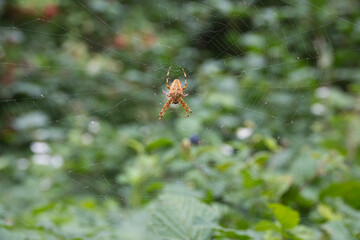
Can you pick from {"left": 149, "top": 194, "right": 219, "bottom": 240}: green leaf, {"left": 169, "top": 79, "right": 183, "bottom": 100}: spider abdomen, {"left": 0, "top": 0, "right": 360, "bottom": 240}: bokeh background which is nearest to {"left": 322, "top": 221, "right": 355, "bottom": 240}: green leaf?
{"left": 0, "top": 0, "right": 360, "bottom": 240}: bokeh background

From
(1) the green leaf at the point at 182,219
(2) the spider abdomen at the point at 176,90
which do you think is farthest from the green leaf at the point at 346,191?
(2) the spider abdomen at the point at 176,90

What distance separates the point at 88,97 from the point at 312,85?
88.6 inches

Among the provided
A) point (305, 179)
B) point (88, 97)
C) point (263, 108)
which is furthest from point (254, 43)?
point (88, 97)

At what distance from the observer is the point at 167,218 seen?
38.3 inches

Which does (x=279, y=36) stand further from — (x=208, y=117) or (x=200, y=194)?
(x=200, y=194)

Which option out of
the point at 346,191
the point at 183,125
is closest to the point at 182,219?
the point at 346,191

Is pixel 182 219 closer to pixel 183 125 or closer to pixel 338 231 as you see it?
pixel 338 231

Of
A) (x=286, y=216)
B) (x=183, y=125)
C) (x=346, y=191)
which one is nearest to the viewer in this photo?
(x=286, y=216)

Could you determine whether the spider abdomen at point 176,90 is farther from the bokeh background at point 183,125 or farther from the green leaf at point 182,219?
the green leaf at point 182,219

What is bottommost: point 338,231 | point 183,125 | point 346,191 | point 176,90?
point 338,231

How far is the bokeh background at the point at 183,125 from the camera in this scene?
1259 mm

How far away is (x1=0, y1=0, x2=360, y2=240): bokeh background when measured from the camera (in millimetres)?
1259

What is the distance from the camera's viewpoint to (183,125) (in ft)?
7.57

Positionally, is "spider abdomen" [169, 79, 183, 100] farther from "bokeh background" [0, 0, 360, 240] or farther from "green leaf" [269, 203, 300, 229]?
"green leaf" [269, 203, 300, 229]
